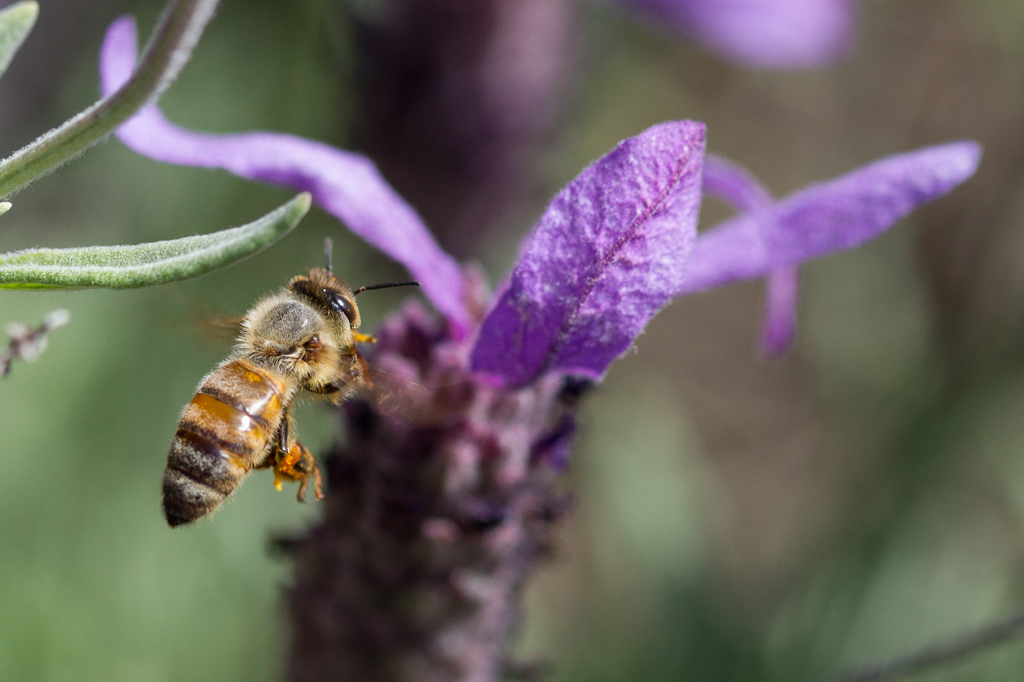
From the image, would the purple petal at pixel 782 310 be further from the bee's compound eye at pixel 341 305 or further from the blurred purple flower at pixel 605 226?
the bee's compound eye at pixel 341 305

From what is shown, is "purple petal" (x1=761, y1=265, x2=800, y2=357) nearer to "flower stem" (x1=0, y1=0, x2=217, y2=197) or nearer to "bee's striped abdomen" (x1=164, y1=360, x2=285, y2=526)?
"bee's striped abdomen" (x1=164, y1=360, x2=285, y2=526)

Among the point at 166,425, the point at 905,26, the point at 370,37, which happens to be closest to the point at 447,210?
the point at 370,37

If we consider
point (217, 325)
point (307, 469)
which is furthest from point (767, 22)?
point (307, 469)

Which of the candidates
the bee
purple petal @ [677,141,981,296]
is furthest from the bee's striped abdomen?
purple petal @ [677,141,981,296]

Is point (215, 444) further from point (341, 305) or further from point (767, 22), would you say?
point (767, 22)

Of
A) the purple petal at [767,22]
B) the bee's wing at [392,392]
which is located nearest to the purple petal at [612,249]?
the bee's wing at [392,392]

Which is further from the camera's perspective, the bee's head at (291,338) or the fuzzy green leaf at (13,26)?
the bee's head at (291,338)

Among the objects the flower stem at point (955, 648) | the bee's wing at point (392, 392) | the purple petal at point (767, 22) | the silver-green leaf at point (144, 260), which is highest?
the purple petal at point (767, 22)

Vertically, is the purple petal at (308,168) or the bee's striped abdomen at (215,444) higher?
the purple petal at (308,168)
